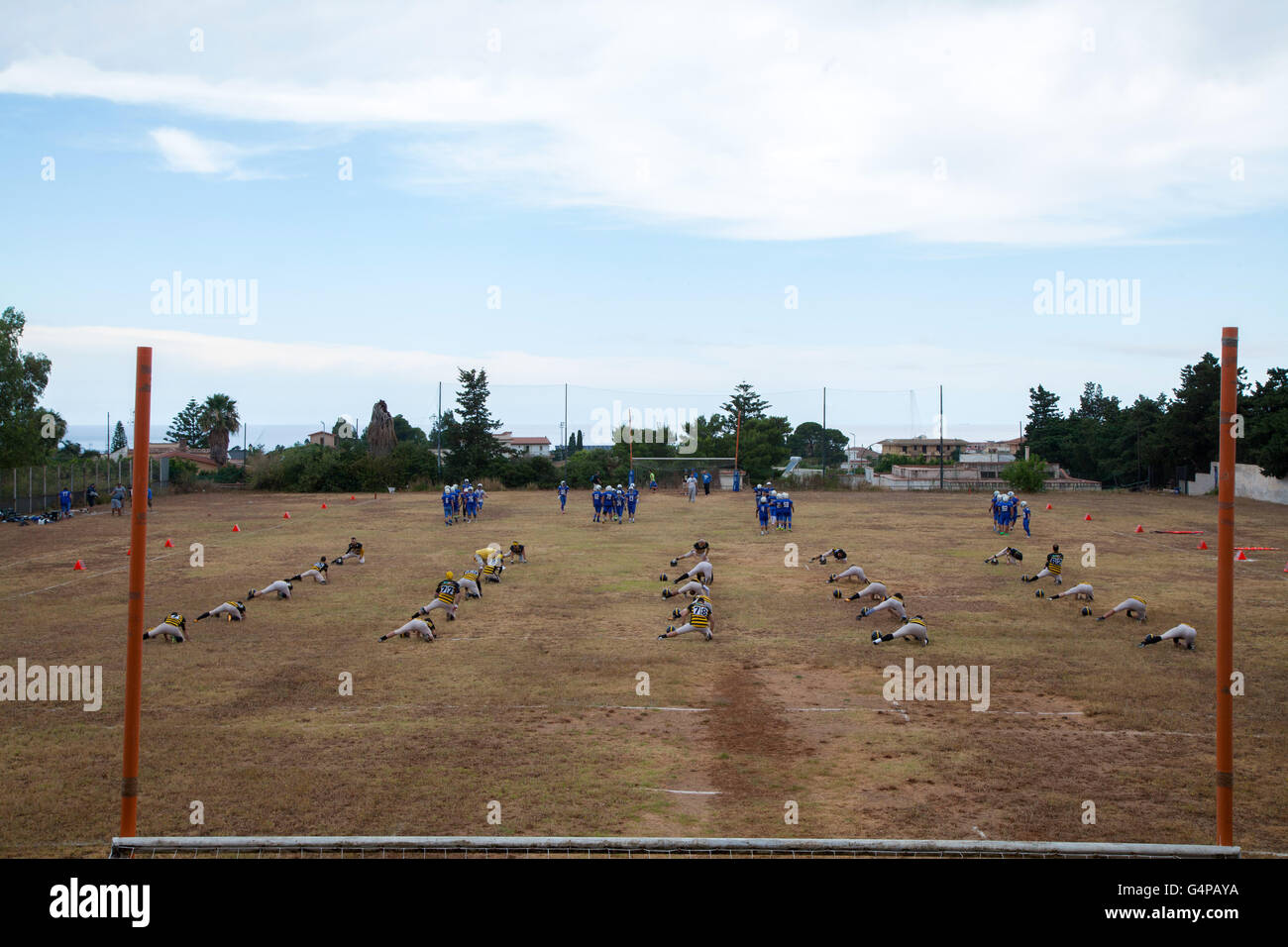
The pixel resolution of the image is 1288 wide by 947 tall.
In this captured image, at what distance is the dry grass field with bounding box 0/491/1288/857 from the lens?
795 cm

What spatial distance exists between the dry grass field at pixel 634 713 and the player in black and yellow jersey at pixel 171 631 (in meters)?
0.23

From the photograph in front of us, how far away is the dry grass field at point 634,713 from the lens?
7.95m

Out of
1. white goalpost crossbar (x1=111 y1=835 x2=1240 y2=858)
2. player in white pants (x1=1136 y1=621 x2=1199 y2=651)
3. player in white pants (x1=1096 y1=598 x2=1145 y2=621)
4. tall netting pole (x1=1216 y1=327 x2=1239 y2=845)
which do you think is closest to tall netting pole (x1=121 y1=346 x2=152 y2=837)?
white goalpost crossbar (x1=111 y1=835 x2=1240 y2=858)

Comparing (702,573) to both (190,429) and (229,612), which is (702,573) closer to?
(229,612)

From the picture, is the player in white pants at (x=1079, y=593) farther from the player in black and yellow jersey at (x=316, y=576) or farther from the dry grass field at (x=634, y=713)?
the player in black and yellow jersey at (x=316, y=576)

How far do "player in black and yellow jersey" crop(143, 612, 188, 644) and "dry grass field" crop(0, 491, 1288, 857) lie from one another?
0.76 feet

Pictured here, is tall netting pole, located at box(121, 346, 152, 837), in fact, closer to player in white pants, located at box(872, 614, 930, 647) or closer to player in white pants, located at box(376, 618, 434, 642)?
player in white pants, located at box(376, 618, 434, 642)

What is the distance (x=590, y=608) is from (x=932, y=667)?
7.44 meters

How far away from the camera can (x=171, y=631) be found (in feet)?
48.6

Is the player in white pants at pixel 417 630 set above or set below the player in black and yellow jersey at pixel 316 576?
below

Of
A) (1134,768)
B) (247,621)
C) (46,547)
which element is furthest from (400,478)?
(1134,768)

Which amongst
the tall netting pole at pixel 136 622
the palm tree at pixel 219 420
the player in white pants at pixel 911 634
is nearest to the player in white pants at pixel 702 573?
the player in white pants at pixel 911 634

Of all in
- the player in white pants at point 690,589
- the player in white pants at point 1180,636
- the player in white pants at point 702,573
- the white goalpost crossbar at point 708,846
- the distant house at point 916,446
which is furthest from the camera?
the distant house at point 916,446
